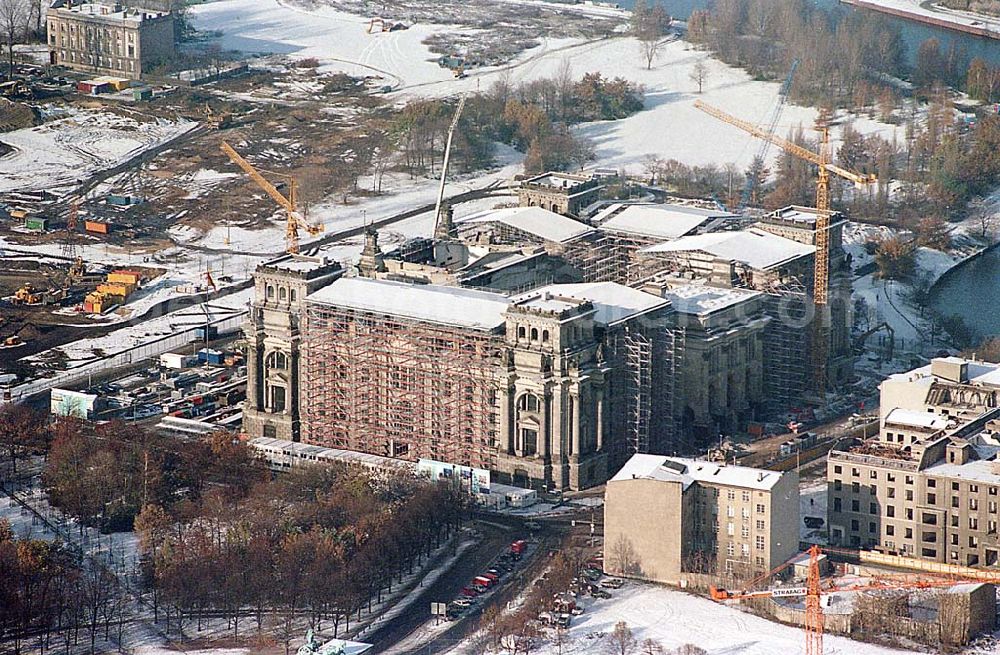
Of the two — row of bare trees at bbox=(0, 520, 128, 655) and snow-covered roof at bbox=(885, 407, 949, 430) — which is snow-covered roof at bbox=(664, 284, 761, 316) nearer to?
snow-covered roof at bbox=(885, 407, 949, 430)

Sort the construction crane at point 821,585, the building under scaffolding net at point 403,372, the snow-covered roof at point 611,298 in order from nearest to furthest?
the construction crane at point 821,585, the building under scaffolding net at point 403,372, the snow-covered roof at point 611,298

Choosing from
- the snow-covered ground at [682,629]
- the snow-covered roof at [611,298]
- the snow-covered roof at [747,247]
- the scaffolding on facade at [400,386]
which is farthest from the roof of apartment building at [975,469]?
the snow-covered roof at [747,247]

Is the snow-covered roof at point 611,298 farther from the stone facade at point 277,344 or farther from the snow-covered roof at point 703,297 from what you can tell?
the stone facade at point 277,344

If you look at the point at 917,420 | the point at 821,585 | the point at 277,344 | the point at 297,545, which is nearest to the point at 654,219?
the point at 277,344

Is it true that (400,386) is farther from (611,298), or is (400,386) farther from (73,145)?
(73,145)

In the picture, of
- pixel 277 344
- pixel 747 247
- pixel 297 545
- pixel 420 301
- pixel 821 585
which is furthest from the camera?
pixel 747 247

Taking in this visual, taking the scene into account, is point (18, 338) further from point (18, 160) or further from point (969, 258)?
point (969, 258)
